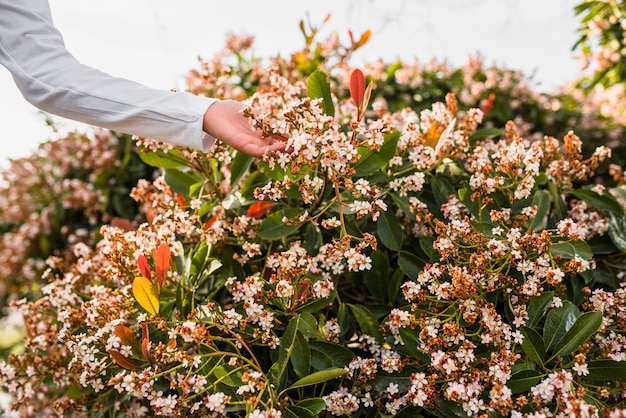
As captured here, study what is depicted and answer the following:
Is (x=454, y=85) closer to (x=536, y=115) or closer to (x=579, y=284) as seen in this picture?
(x=536, y=115)

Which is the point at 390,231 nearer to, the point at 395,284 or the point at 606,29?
the point at 395,284

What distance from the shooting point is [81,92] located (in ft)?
3.45

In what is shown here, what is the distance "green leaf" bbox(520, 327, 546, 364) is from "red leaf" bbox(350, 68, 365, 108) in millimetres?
562

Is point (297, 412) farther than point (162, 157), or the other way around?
point (162, 157)

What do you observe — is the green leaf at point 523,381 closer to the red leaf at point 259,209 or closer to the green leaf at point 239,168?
the red leaf at point 259,209

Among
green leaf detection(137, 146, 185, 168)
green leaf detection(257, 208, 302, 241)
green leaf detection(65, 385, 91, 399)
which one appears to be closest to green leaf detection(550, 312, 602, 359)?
green leaf detection(257, 208, 302, 241)

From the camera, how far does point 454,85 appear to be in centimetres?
303

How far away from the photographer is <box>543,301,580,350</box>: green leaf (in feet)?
3.26

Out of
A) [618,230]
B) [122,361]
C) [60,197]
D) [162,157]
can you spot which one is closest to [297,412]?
[122,361]

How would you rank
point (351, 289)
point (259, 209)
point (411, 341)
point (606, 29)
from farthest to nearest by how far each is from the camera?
point (606, 29) < point (351, 289) < point (259, 209) < point (411, 341)

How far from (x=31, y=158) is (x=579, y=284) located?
10.2 ft

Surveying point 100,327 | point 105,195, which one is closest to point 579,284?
point 100,327

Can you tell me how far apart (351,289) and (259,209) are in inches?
13.3

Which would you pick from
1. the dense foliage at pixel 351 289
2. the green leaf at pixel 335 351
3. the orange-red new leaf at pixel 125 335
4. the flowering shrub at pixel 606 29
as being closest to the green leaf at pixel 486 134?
the dense foliage at pixel 351 289
